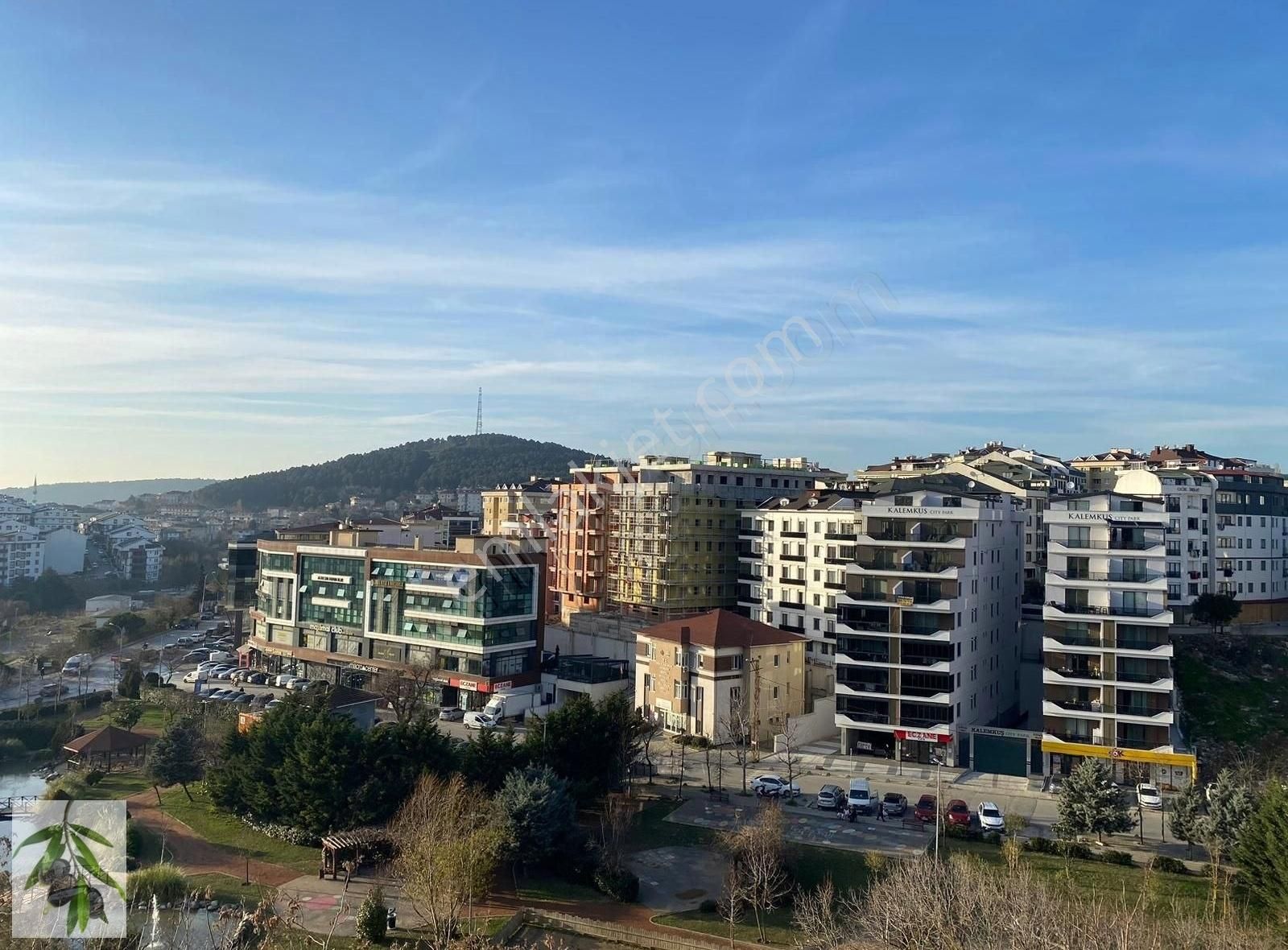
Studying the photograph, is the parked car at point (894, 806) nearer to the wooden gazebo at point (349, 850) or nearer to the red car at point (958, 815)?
the red car at point (958, 815)

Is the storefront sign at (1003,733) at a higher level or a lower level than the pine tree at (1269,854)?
lower

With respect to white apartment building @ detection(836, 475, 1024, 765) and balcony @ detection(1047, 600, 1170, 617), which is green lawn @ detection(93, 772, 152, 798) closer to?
white apartment building @ detection(836, 475, 1024, 765)

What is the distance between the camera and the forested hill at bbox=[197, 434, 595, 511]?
152000mm

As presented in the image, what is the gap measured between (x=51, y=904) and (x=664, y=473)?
4415 centimetres

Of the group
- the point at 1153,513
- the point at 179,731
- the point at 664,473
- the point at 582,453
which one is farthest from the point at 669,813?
the point at 582,453

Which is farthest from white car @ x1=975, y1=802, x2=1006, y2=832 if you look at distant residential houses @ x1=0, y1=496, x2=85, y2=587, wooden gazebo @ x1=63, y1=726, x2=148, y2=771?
distant residential houses @ x1=0, y1=496, x2=85, y2=587

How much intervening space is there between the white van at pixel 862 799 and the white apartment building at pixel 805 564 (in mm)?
11802

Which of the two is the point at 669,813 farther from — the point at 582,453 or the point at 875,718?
the point at 582,453

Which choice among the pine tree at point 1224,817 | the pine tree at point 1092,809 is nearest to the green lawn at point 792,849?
the pine tree at point 1092,809

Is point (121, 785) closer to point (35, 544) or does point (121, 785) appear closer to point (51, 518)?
point (35, 544)

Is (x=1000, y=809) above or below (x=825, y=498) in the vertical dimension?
below

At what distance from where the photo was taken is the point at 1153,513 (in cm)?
3109
